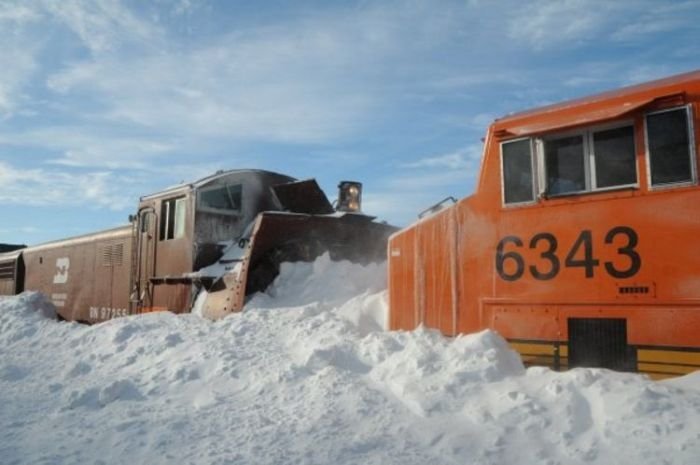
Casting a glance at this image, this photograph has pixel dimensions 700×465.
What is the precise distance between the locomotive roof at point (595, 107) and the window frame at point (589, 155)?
0.13 meters

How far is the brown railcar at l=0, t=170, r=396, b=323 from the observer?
28.4 feet

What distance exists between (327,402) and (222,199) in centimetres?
596

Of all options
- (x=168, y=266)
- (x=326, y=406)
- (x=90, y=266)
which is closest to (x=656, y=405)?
(x=326, y=406)

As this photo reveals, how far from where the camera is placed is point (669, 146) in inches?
184

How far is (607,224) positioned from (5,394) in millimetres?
6338

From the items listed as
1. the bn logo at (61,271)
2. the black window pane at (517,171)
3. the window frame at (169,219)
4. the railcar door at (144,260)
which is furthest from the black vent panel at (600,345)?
the bn logo at (61,271)

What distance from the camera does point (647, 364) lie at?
462cm

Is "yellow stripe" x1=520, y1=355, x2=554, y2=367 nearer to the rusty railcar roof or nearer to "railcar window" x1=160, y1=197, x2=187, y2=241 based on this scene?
"railcar window" x1=160, y1=197, x2=187, y2=241

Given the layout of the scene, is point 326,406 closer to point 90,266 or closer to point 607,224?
point 607,224

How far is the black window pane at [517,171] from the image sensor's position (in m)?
5.40

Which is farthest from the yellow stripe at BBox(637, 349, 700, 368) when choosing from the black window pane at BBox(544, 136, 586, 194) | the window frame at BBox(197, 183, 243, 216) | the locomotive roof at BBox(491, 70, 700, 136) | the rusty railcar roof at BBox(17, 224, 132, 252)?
the rusty railcar roof at BBox(17, 224, 132, 252)

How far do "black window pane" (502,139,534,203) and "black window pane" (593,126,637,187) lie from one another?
605 mm

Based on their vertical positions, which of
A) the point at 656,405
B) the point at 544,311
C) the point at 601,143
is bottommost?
the point at 656,405

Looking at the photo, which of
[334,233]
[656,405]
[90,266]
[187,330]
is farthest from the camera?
[90,266]
